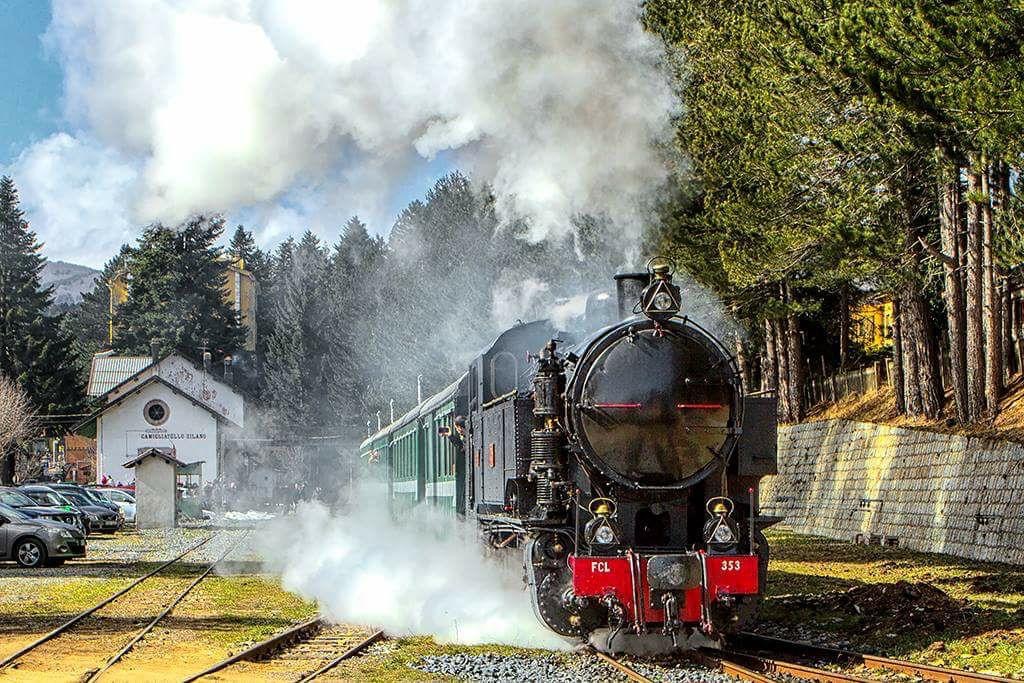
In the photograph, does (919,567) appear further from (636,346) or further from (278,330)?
(278,330)

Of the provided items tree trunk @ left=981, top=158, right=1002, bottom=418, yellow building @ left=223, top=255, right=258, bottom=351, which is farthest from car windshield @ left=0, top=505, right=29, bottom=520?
yellow building @ left=223, top=255, right=258, bottom=351

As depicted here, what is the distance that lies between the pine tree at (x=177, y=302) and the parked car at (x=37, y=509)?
7478 mm

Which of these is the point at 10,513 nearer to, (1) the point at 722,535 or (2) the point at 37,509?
(2) the point at 37,509

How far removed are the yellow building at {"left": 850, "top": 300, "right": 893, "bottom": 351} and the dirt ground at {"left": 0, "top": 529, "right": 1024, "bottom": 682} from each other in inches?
884

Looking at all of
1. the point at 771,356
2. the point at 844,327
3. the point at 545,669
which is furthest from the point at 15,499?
the point at 844,327

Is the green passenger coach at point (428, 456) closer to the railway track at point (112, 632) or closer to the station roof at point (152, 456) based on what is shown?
the railway track at point (112, 632)

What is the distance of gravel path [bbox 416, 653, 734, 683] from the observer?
1036cm

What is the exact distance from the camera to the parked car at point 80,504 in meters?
32.9

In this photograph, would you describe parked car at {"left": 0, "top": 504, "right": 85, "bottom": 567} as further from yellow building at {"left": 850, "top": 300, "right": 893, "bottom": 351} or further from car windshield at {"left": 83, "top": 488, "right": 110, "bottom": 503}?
yellow building at {"left": 850, "top": 300, "right": 893, "bottom": 351}

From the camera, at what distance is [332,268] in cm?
7825

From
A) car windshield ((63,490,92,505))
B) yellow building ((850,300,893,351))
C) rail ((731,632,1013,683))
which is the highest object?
yellow building ((850,300,893,351))

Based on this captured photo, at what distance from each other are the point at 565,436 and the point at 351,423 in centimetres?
5615

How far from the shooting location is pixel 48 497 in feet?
109

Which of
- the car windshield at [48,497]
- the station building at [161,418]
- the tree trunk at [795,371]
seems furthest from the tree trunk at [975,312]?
the station building at [161,418]
